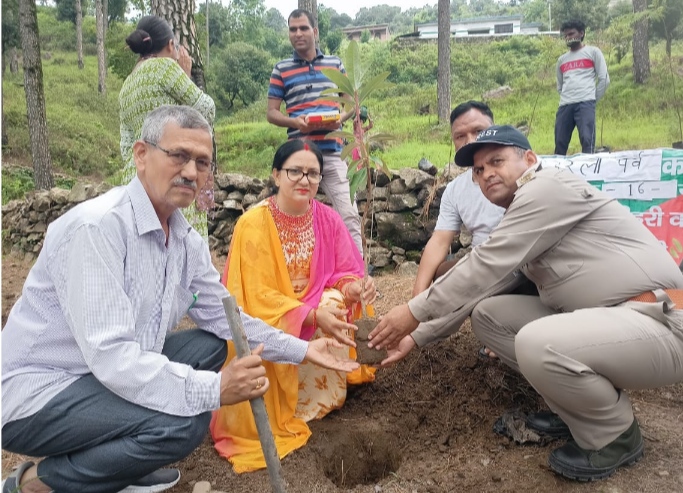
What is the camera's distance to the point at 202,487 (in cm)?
206

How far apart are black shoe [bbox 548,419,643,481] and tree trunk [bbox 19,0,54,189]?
8.91 metres

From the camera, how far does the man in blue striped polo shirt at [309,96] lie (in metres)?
3.84

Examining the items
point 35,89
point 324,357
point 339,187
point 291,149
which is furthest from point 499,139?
point 35,89

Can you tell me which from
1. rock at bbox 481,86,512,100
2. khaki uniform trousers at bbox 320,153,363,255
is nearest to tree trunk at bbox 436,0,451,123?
rock at bbox 481,86,512,100

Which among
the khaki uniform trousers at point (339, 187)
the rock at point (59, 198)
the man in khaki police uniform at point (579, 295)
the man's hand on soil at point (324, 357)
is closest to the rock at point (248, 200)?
the khaki uniform trousers at point (339, 187)

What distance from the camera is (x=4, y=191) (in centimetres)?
1111

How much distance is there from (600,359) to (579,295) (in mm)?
273

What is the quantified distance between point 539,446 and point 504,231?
3.14ft

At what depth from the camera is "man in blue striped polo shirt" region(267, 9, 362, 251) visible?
3842 millimetres

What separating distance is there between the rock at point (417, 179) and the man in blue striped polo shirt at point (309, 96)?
1578 mm

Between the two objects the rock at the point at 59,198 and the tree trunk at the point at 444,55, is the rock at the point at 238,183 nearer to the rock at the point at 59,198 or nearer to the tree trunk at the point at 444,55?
the rock at the point at 59,198

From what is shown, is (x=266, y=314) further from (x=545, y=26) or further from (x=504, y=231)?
(x=545, y=26)

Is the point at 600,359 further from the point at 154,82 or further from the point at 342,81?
the point at 154,82

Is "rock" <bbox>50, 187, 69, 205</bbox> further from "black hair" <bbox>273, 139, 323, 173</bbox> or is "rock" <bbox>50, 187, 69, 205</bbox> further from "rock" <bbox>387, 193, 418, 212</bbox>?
"black hair" <bbox>273, 139, 323, 173</bbox>
